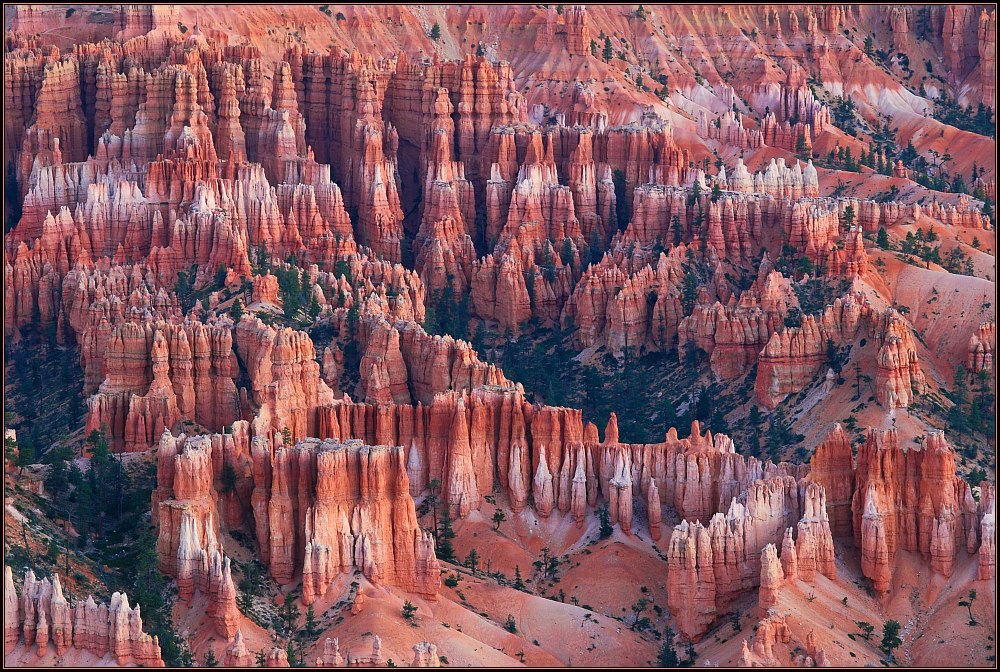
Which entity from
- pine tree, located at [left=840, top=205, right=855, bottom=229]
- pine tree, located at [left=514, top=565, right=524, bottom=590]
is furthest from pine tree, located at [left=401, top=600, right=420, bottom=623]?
pine tree, located at [left=840, top=205, right=855, bottom=229]

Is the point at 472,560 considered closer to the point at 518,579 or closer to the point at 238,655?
the point at 518,579

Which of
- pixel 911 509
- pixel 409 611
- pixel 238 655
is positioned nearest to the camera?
pixel 238 655

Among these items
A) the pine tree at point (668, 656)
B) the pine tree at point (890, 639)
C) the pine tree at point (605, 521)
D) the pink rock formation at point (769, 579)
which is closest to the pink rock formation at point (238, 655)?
the pine tree at point (668, 656)

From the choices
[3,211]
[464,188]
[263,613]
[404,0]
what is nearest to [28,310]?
[3,211]

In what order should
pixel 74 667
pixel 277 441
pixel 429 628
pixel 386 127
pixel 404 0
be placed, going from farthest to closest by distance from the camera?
pixel 404 0 → pixel 386 127 → pixel 277 441 → pixel 429 628 → pixel 74 667

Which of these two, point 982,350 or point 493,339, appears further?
point 493,339

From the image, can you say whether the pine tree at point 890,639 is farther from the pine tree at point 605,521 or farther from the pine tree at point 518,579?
the pine tree at point 518,579

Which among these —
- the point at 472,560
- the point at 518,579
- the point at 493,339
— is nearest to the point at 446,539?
the point at 472,560

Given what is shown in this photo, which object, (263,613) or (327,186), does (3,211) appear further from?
(263,613)
